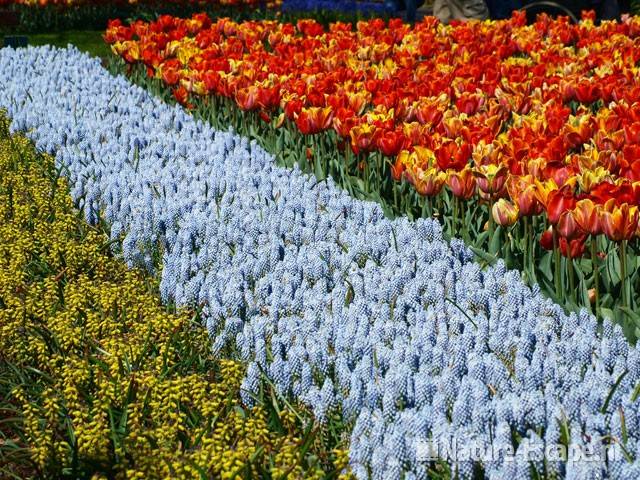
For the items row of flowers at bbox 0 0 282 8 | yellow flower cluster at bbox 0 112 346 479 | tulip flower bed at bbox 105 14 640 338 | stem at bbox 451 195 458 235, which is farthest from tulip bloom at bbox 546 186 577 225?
row of flowers at bbox 0 0 282 8

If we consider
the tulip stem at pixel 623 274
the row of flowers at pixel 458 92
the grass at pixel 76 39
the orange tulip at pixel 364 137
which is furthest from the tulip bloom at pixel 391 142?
the grass at pixel 76 39

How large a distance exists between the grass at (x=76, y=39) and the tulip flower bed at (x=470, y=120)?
4850mm

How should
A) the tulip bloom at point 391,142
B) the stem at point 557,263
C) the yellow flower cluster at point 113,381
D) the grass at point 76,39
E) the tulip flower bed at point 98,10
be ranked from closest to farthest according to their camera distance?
the yellow flower cluster at point 113,381
the stem at point 557,263
the tulip bloom at point 391,142
the grass at point 76,39
the tulip flower bed at point 98,10

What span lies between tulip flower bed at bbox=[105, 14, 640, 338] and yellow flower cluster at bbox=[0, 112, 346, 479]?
1289 millimetres

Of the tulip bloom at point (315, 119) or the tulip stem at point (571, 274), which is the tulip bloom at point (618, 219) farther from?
the tulip bloom at point (315, 119)

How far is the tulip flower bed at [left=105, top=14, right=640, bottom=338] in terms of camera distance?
3.80 metres

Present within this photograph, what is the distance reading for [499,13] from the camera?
15.2 m

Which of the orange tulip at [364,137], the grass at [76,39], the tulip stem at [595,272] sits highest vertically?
the orange tulip at [364,137]

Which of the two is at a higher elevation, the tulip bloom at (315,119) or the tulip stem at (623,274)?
the tulip bloom at (315,119)

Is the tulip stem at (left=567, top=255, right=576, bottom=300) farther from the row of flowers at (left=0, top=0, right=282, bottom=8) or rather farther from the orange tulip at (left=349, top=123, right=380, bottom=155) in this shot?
the row of flowers at (left=0, top=0, right=282, bottom=8)

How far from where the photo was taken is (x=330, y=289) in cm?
379

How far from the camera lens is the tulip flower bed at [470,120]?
380cm

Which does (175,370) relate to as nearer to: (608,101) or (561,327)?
(561,327)

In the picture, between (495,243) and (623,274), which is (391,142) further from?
(623,274)
